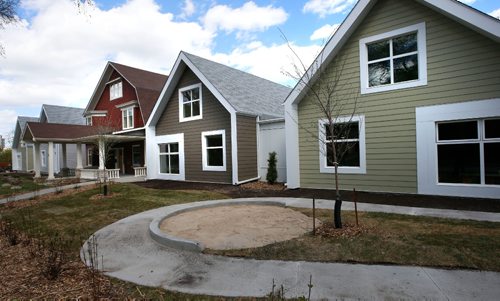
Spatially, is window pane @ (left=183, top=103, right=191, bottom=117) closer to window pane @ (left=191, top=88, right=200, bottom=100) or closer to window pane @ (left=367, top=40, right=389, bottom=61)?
window pane @ (left=191, top=88, right=200, bottom=100)

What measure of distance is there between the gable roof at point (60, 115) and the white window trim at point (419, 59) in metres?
32.8

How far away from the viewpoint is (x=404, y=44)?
1011cm

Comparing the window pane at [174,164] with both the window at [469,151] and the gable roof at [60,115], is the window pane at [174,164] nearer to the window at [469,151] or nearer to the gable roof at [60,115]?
the window at [469,151]

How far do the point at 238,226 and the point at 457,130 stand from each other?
25.1 feet

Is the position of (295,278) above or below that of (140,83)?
below

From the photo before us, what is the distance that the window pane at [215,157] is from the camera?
15.8 meters

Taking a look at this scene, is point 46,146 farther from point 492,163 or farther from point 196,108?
point 492,163

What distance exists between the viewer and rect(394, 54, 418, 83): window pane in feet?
32.3

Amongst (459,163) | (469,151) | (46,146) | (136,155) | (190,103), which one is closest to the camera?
(469,151)

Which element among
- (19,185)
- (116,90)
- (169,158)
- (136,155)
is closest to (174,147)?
(169,158)

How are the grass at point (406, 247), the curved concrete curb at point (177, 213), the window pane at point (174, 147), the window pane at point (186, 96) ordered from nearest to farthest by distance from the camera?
the grass at point (406, 247)
the curved concrete curb at point (177, 213)
the window pane at point (186, 96)
the window pane at point (174, 147)

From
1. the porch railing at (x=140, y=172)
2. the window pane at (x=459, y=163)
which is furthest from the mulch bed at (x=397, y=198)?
the porch railing at (x=140, y=172)

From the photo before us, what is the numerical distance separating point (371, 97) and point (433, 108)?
201cm

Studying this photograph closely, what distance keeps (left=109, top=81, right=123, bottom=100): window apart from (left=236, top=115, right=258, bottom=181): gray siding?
14.1 metres
